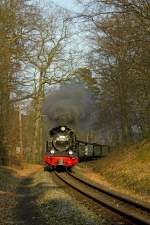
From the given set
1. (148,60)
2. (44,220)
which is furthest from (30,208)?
(148,60)

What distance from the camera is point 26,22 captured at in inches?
1602

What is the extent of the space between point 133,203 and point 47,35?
121 feet

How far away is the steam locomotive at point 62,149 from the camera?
1512 inches

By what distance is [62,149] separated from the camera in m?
38.9

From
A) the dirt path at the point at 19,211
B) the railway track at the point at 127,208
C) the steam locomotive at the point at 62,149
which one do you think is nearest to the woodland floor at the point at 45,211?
the dirt path at the point at 19,211

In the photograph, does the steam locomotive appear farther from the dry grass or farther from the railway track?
the railway track

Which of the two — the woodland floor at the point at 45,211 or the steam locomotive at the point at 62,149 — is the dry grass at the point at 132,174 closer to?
the steam locomotive at the point at 62,149

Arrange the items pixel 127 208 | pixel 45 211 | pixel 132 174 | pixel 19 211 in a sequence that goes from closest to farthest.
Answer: pixel 45 211 < pixel 19 211 < pixel 127 208 < pixel 132 174

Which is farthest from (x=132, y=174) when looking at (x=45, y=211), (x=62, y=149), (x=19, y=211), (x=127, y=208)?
(x=45, y=211)

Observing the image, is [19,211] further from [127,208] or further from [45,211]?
[127,208]

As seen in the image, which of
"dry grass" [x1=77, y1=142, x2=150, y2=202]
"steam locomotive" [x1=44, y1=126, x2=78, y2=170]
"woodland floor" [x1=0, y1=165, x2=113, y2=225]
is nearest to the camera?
"woodland floor" [x1=0, y1=165, x2=113, y2=225]

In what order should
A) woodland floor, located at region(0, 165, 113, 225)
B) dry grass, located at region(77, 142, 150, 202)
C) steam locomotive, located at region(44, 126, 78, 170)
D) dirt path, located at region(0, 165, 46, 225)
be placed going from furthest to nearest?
steam locomotive, located at region(44, 126, 78, 170), dry grass, located at region(77, 142, 150, 202), dirt path, located at region(0, 165, 46, 225), woodland floor, located at region(0, 165, 113, 225)

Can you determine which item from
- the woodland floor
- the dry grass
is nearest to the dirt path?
the woodland floor

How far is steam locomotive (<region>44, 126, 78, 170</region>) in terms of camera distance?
38406mm
